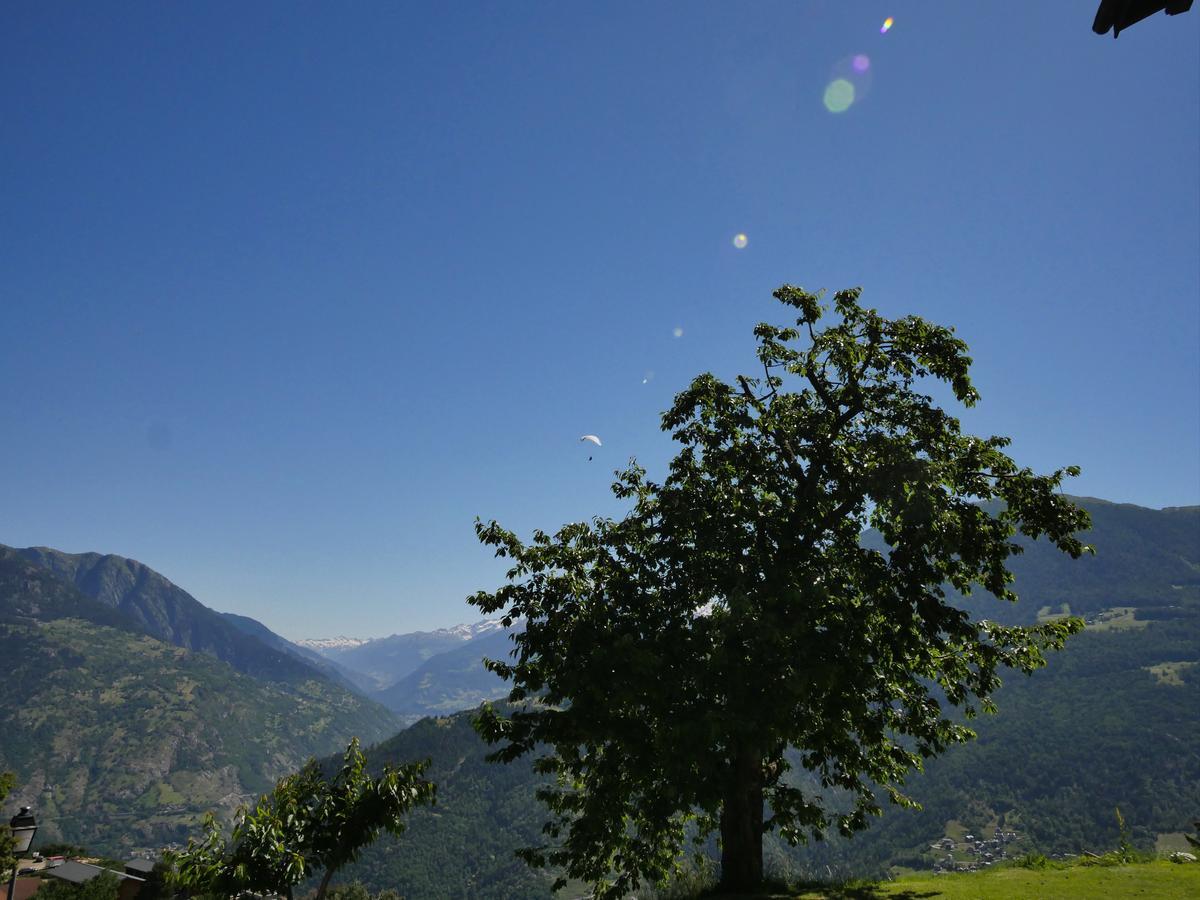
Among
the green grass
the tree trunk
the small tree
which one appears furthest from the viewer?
the tree trunk

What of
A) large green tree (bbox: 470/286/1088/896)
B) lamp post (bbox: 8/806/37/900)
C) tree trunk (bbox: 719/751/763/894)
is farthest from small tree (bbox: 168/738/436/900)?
lamp post (bbox: 8/806/37/900)

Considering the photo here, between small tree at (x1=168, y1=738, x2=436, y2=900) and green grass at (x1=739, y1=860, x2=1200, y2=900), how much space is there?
34.8ft

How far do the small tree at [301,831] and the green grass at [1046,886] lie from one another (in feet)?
34.8

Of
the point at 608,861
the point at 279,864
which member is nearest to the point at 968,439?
the point at 608,861

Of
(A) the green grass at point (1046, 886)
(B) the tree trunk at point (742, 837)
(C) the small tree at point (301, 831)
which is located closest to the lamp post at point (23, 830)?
(C) the small tree at point (301, 831)

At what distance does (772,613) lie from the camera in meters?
16.4

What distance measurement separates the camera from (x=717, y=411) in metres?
22.8

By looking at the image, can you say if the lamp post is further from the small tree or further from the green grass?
the green grass

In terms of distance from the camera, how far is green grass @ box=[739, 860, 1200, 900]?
52.6 ft

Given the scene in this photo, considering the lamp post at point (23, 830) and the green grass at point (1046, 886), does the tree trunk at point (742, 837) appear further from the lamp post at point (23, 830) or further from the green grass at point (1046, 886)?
the lamp post at point (23, 830)

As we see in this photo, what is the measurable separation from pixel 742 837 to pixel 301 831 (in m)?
12.9


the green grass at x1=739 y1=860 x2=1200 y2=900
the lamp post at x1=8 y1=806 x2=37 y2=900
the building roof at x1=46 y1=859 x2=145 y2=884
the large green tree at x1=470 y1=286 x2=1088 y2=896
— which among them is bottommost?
the building roof at x1=46 y1=859 x2=145 y2=884

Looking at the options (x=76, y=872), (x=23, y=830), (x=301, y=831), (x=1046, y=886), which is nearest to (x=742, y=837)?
(x=1046, y=886)

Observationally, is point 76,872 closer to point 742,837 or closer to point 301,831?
point 301,831
